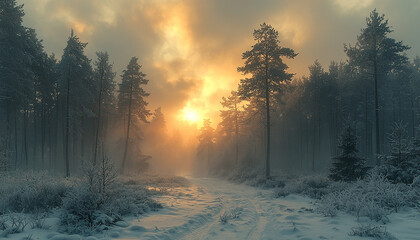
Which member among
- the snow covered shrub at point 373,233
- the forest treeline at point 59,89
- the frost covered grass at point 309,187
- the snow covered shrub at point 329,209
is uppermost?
the forest treeline at point 59,89

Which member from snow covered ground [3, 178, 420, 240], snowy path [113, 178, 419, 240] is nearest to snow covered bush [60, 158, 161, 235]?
snow covered ground [3, 178, 420, 240]

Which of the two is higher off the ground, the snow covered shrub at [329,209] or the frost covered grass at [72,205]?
the frost covered grass at [72,205]

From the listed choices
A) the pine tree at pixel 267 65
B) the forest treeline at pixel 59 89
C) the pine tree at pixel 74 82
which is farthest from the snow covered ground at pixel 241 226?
the pine tree at pixel 74 82

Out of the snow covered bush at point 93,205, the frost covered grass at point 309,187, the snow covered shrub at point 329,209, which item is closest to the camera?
the snow covered bush at point 93,205

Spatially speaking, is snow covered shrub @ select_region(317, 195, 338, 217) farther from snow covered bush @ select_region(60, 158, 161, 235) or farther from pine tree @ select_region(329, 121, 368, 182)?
pine tree @ select_region(329, 121, 368, 182)

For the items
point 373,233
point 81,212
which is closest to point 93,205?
point 81,212

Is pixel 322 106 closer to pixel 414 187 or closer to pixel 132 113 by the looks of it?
pixel 132 113

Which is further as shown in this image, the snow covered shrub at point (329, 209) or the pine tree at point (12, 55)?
the pine tree at point (12, 55)

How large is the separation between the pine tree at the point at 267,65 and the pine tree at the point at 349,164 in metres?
9.08

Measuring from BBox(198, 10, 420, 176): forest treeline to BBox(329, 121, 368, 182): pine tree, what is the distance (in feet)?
1.20

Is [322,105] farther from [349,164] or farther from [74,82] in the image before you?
[74,82]

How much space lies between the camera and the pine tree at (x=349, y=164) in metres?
15.4

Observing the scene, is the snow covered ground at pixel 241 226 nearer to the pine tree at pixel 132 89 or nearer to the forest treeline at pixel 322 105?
the forest treeline at pixel 322 105

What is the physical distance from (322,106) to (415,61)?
88.7 feet
